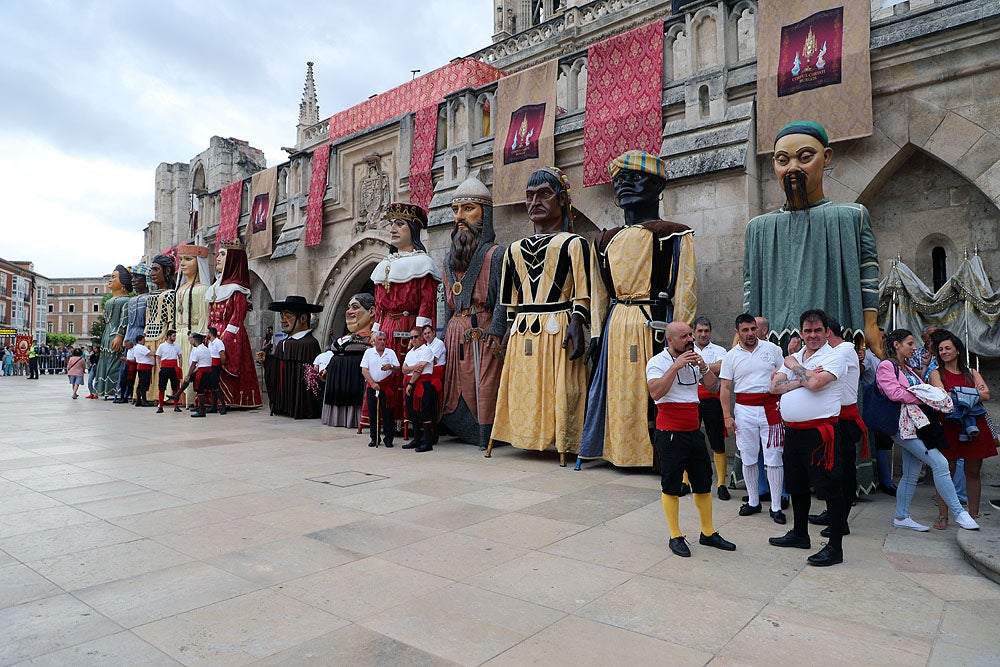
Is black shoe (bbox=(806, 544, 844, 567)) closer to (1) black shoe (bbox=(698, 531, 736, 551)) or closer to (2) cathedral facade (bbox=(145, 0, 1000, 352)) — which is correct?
(1) black shoe (bbox=(698, 531, 736, 551))

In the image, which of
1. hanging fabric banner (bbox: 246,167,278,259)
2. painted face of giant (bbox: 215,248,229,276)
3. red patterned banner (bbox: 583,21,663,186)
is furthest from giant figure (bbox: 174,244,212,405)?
red patterned banner (bbox: 583,21,663,186)

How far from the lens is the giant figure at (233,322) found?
11016 millimetres

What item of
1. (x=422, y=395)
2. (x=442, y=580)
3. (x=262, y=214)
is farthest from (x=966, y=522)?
(x=262, y=214)

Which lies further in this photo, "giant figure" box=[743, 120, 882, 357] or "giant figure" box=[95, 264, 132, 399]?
"giant figure" box=[95, 264, 132, 399]

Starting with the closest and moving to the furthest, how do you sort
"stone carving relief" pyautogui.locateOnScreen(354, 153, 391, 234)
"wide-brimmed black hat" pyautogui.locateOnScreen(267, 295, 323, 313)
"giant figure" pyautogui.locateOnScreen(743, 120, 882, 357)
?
"giant figure" pyautogui.locateOnScreen(743, 120, 882, 357)
"wide-brimmed black hat" pyautogui.locateOnScreen(267, 295, 323, 313)
"stone carving relief" pyautogui.locateOnScreen(354, 153, 391, 234)

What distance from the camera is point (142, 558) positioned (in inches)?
129

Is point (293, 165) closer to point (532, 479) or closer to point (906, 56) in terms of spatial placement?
point (532, 479)

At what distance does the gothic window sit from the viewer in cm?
586

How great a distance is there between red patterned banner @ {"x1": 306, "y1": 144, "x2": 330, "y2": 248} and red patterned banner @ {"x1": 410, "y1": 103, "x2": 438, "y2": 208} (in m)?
2.38

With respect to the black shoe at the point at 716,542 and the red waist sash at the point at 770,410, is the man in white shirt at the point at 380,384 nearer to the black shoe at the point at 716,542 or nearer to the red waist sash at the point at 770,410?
the red waist sash at the point at 770,410

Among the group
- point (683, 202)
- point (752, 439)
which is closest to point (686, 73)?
point (683, 202)

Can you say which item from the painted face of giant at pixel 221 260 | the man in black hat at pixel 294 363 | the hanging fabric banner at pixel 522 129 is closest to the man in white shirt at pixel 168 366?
the painted face of giant at pixel 221 260

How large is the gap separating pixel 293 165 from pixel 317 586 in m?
10.7

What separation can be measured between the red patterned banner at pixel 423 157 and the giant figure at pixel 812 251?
5650mm
